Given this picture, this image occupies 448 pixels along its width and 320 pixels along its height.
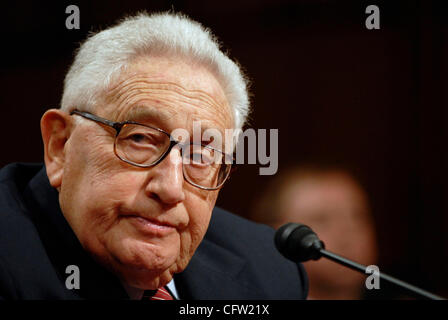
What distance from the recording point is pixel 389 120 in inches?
108

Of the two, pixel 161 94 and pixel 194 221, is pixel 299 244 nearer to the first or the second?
pixel 194 221

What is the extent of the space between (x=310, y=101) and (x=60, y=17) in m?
1.63

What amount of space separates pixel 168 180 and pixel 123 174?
0.11m

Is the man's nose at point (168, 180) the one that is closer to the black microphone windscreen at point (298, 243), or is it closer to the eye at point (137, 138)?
the eye at point (137, 138)

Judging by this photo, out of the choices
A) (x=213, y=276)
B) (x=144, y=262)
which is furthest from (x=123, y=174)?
(x=213, y=276)

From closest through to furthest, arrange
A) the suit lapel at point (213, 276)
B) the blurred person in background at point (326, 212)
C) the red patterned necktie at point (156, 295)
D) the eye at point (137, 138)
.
Answer: 1. the eye at point (137, 138)
2. the red patterned necktie at point (156, 295)
3. the suit lapel at point (213, 276)
4. the blurred person in background at point (326, 212)

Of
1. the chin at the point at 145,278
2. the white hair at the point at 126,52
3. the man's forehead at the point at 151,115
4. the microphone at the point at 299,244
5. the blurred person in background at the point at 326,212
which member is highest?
the white hair at the point at 126,52

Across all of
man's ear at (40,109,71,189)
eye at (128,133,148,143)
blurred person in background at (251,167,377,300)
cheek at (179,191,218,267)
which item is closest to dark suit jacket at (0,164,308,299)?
man's ear at (40,109,71,189)

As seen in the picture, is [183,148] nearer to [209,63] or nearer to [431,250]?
[209,63]

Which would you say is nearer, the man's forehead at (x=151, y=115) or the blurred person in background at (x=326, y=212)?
the man's forehead at (x=151, y=115)

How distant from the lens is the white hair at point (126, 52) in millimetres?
1142

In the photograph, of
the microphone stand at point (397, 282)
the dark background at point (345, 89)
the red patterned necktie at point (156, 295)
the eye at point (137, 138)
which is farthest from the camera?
the dark background at point (345, 89)

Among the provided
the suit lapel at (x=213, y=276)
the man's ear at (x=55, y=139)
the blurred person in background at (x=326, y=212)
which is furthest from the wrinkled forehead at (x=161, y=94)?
the blurred person in background at (x=326, y=212)
